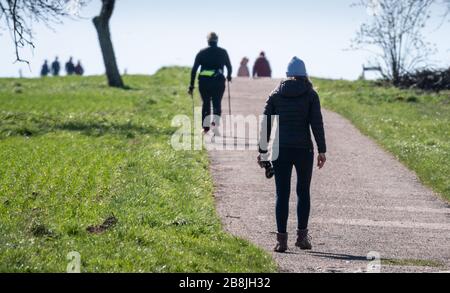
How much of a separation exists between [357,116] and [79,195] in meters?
13.1

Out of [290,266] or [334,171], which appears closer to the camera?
[290,266]

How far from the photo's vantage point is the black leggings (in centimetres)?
1005

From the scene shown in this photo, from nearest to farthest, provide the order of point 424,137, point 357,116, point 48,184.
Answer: point 48,184
point 424,137
point 357,116

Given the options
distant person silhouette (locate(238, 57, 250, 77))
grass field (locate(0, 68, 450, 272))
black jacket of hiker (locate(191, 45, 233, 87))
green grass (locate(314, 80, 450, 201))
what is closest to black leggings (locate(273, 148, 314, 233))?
grass field (locate(0, 68, 450, 272))

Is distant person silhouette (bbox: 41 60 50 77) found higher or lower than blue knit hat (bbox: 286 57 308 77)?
lower

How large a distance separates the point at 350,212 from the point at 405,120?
12.0m

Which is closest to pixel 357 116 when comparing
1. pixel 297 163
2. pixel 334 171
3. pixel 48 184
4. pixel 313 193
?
pixel 334 171

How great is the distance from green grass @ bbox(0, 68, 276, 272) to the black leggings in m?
0.59

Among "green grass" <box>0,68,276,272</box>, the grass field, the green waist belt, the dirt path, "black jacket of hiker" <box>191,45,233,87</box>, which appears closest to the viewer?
"green grass" <box>0,68,276,272</box>

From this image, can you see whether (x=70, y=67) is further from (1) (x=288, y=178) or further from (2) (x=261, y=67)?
(1) (x=288, y=178)

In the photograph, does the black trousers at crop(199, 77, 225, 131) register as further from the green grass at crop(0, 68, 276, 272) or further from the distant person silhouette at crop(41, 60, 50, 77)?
the distant person silhouette at crop(41, 60, 50, 77)

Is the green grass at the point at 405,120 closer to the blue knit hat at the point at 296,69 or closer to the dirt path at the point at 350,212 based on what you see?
the dirt path at the point at 350,212

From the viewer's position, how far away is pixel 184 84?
37781 millimetres
